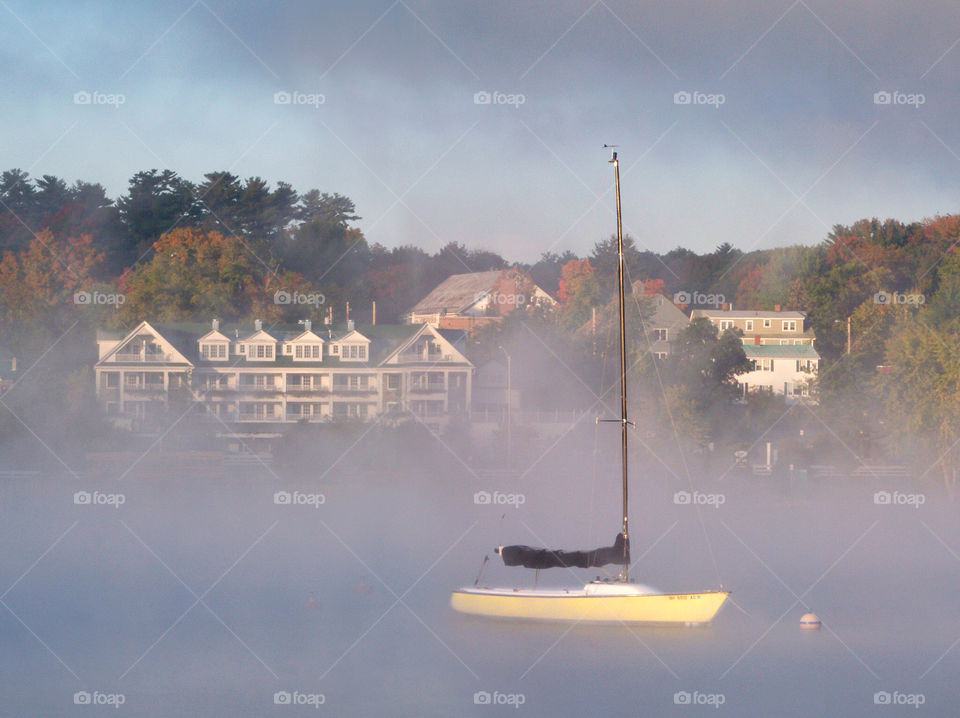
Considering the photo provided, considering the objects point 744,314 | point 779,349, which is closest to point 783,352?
point 779,349

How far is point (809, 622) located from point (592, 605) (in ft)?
25.8

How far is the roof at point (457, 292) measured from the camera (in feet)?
243

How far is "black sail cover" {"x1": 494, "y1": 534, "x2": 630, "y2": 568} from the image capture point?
2427 cm

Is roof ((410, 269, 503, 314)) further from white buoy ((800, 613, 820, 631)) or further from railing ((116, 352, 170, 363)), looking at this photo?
white buoy ((800, 613, 820, 631))

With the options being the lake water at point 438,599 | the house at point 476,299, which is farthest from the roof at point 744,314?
the lake water at point 438,599

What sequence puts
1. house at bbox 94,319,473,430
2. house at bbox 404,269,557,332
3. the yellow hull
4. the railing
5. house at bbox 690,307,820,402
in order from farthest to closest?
house at bbox 404,269,557,332 < house at bbox 690,307,820,402 < the railing < house at bbox 94,319,473,430 < the yellow hull

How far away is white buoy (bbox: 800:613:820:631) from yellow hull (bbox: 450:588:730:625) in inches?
226

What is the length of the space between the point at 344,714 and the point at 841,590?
54.4 feet

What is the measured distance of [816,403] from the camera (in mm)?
57625

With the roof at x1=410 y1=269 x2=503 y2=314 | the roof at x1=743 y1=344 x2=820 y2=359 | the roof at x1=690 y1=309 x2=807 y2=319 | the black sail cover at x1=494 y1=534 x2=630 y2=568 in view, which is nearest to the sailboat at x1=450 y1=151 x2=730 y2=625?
the black sail cover at x1=494 y1=534 x2=630 y2=568

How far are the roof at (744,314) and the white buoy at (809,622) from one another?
39.4 metres

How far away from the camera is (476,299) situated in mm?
73250

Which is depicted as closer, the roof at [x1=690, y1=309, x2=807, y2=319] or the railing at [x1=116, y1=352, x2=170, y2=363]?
the railing at [x1=116, y1=352, x2=170, y2=363]

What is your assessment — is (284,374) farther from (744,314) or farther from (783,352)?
(744,314)
